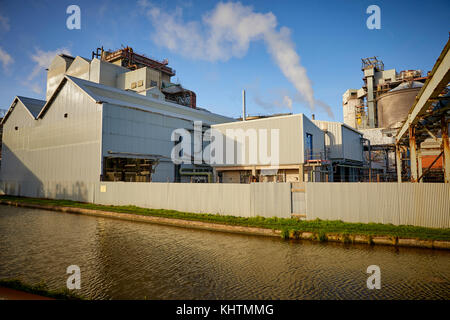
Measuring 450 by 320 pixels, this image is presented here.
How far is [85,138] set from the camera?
26031 mm

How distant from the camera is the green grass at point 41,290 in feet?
18.6

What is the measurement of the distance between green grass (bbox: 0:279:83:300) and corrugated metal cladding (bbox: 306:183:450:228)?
1058cm

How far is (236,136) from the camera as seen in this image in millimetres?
27844

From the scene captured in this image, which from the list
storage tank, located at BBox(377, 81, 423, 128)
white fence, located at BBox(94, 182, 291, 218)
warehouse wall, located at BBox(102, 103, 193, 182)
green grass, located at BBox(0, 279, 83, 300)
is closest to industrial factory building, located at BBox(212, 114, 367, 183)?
warehouse wall, located at BBox(102, 103, 193, 182)

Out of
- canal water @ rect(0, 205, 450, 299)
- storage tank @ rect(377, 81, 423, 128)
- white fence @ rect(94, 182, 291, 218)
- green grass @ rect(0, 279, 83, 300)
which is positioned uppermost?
storage tank @ rect(377, 81, 423, 128)

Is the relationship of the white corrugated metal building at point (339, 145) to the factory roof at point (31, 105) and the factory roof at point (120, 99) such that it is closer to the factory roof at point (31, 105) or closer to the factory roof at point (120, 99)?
the factory roof at point (120, 99)

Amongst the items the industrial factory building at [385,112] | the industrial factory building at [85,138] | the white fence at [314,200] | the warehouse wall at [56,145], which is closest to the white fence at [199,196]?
the white fence at [314,200]

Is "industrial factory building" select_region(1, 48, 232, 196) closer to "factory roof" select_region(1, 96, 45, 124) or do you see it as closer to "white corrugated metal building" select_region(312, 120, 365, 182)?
"factory roof" select_region(1, 96, 45, 124)

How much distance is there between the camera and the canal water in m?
6.32

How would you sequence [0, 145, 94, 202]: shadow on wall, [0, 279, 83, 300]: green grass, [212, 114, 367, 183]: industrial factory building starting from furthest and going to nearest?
[0, 145, 94, 202]: shadow on wall, [212, 114, 367, 183]: industrial factory building, [0, 279, 83, 300]: green grass

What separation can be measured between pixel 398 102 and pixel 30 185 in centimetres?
5396

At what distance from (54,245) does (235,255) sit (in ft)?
23.1

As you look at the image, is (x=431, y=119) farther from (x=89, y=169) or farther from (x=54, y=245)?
(x=89, y=169)

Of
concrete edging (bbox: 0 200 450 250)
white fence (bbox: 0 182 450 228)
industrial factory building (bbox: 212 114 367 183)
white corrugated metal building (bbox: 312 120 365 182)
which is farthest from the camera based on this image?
white corrugated metal building (bbox: 312 120 365 182)
